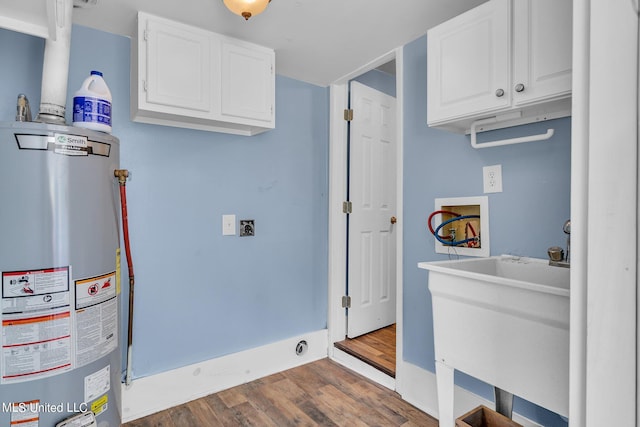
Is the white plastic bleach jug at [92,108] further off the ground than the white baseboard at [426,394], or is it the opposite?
the white plastic bleach jug at [92,108]

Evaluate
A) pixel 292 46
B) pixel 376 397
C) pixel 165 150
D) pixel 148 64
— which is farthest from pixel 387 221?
pixel 148 64

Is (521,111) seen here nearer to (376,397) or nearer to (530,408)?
(530,408)

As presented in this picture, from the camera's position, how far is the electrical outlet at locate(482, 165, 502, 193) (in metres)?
1.74

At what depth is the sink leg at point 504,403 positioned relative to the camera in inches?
59.4

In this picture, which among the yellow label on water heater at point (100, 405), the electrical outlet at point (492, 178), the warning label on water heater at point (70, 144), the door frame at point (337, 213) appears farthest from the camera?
the door frame at point (337, 213)

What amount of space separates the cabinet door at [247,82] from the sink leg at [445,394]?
1622mm

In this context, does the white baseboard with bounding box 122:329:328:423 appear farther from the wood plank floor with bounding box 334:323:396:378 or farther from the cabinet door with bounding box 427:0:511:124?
the cabinet door with bounding box 427:0:511:124

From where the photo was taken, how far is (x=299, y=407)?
2.10 metres

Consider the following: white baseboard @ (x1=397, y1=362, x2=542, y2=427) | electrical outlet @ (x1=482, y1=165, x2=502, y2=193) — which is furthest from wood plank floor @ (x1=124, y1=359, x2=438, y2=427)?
electrical outlet @ (x1=482, y1=165, x2=502, y2=193)

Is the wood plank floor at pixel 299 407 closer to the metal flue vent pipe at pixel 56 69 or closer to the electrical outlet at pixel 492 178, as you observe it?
the electrical outlet at pixel 492 178

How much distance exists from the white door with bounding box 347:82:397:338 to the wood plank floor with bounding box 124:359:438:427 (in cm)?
61

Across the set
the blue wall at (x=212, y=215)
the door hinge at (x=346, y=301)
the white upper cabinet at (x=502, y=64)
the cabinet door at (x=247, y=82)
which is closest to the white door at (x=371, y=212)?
the door hinge at (x=346, y=301)

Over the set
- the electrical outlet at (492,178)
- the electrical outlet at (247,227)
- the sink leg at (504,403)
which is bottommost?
the sink leg at (504,403)

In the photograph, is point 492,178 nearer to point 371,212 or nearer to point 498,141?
point 498,141
